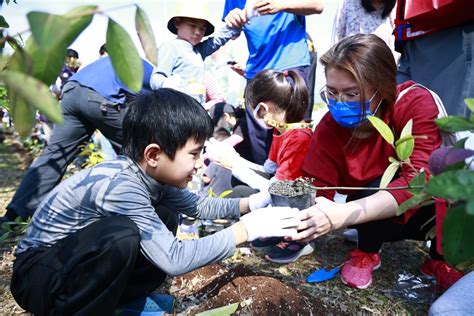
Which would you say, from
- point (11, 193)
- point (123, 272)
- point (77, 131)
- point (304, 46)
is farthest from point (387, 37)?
point (11, 193)

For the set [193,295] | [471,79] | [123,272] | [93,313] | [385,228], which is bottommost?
[193,295]

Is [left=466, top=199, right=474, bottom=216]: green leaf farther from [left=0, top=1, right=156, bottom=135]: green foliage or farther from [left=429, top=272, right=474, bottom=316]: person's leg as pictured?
[left=429, top=272, right=474, bottom=316]: person's leg

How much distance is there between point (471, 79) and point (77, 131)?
2.07m

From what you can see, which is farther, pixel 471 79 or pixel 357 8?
pixel 357 8

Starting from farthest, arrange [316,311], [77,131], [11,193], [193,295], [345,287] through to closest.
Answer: [11,193] < [77,131] < [345,287] < [193,295] < [316,311]

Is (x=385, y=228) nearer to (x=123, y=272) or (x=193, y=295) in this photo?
(x=193, y=295)

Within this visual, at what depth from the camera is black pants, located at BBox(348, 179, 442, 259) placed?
5.57 ft

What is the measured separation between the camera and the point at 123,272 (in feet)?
4.11

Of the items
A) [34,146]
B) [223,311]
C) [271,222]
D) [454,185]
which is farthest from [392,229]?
[34,146]

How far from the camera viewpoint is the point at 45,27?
41 centimetres

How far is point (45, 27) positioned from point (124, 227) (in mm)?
923

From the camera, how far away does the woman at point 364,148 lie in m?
1.48

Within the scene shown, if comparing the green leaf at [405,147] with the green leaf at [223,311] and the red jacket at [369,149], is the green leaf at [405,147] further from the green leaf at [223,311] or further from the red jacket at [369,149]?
the green leaf at [223,311]

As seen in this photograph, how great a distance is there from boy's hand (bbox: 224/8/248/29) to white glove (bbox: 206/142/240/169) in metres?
0.78
